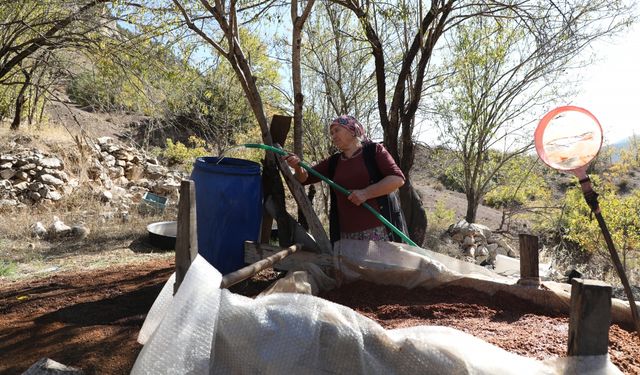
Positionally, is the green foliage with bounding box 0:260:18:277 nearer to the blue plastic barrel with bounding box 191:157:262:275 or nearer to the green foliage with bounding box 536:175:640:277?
the blue plastic barrel with bounding box 191:157:262:275

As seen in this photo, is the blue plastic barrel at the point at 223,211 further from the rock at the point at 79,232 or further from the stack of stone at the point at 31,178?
the stack of stone at the point at 31,178

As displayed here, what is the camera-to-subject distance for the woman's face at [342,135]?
10.3 ft

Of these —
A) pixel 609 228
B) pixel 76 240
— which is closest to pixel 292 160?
pixel 76 240

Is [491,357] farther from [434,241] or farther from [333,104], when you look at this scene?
[434,241]

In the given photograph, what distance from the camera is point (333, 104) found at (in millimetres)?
8258

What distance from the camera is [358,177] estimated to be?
3.17 m

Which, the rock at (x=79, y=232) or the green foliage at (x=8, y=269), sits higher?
the rock at (x=79, y=232)

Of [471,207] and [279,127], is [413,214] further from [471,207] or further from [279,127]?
[471,207]

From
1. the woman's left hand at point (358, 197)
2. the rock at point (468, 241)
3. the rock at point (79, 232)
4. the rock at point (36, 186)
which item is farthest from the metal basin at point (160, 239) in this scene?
the rock at point (468, 241)

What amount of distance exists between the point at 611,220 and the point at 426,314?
7479 millimetres

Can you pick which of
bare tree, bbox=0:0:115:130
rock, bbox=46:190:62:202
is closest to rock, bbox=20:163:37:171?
rock, bbox=46:190:62:202

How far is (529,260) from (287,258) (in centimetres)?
154

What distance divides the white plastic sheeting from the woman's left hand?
4.73ft

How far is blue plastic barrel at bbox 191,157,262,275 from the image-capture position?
3.30 m
